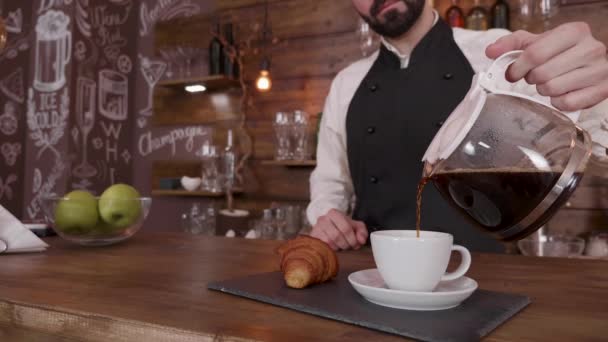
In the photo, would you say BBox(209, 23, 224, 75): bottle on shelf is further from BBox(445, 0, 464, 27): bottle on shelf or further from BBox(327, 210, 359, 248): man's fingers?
BBox(327, 210, 359, 248): man's fingers

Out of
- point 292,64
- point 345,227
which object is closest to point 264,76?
point 292,64

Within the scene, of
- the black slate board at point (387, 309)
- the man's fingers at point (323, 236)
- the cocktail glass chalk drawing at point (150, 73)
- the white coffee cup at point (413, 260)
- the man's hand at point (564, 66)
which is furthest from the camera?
the cocktail glass chalk drawing at point (150, 73)

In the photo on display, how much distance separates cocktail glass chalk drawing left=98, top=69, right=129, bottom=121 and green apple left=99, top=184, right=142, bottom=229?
261cm

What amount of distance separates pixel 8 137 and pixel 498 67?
3300 mm

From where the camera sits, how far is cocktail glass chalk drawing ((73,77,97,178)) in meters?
3.34

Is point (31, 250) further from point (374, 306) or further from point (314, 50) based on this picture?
point (314, 50)

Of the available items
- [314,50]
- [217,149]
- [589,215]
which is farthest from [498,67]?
[217,149]

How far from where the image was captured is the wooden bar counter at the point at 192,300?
20.1 inches

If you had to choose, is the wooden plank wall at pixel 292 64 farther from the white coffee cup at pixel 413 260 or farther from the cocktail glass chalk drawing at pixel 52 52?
the white coffee cup at pixel 413 260

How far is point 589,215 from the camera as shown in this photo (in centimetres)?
231

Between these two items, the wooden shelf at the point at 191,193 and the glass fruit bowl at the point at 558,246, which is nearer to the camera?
the glass fruit bowl at the point at 558,246

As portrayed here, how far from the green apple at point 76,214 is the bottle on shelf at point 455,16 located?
6.47 feet

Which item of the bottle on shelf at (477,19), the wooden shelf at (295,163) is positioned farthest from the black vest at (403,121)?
the wooden shelf at (295,163)

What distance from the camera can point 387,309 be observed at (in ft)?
1.87
